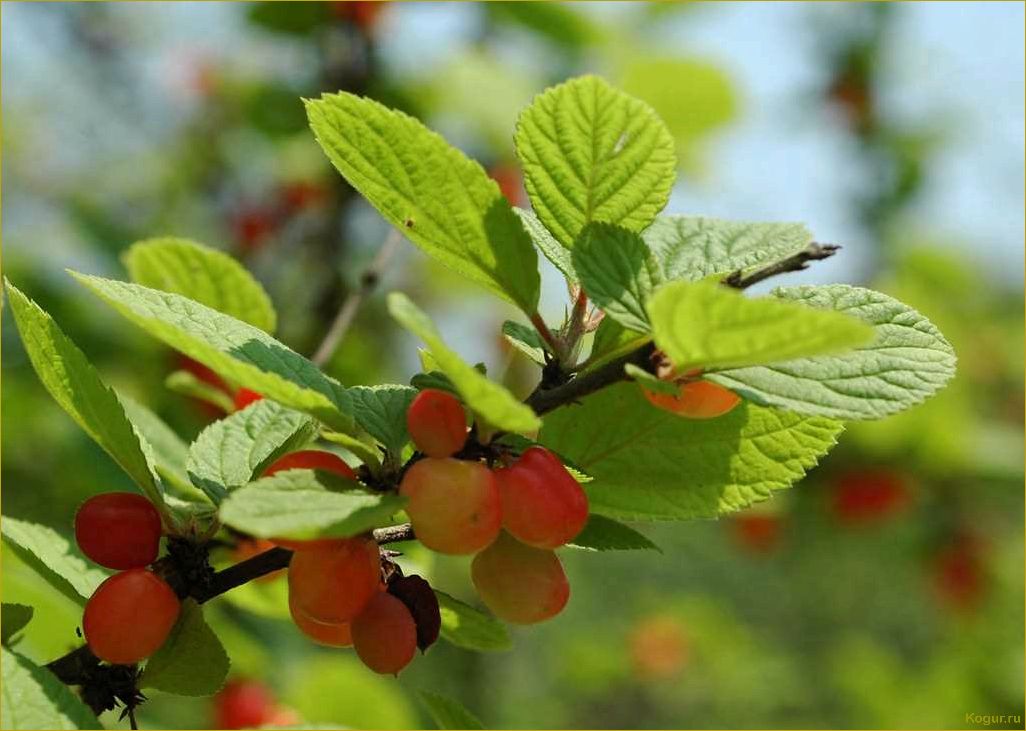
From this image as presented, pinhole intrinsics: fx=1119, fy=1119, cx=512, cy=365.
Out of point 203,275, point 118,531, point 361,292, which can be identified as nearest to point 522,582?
point 118,531

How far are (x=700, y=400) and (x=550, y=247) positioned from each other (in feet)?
0.52

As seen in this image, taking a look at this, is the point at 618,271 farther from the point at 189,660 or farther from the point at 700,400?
the point at 189,660

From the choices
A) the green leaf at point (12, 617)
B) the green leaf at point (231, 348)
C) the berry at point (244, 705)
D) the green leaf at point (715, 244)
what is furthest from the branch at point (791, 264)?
the berry at point (244, 705)

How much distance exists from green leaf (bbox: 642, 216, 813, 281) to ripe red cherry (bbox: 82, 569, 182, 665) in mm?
437

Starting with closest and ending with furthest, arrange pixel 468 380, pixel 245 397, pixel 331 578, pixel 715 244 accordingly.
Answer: pixel 468 380 < pixel 331 578 < pixel 715 244 < pixel 245 397

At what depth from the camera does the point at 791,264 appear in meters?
0.72

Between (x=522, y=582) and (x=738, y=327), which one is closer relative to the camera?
(x=738, y=327)

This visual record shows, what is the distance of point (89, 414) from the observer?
2.63 feet

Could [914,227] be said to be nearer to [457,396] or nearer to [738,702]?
[738,702]

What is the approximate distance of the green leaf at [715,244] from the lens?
0.83 meters

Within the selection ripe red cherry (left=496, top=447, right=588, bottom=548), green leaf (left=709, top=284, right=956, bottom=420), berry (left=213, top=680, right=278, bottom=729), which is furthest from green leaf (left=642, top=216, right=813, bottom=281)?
berry (left=213, top=680, right=278, bottom=729)

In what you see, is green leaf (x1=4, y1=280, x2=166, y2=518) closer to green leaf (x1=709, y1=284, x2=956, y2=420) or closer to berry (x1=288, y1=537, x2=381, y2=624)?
berry (x1=288, y1=537, x2=381, y2=624)

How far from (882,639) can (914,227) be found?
4.18 meters

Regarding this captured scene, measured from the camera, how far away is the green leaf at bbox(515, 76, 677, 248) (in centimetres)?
78
